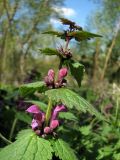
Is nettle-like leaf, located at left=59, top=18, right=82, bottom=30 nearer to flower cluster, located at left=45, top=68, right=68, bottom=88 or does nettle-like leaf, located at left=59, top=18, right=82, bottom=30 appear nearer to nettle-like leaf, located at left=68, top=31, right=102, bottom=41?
nettle-like leaf, located at left=68, top=31, right=102, bottom=41

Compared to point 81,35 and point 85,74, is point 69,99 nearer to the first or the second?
point 81,35

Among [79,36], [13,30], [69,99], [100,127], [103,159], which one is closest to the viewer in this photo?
[69,99]

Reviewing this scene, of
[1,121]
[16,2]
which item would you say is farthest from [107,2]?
[1,121]

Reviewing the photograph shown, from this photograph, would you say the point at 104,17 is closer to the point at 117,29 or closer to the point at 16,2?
the point at 117,29

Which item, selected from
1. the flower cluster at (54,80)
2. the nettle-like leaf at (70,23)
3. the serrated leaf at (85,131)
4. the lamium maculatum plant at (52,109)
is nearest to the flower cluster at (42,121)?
the lamium maculatum plant at (52,109)

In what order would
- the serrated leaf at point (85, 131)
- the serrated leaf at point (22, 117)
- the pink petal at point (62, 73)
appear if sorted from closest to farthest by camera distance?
the pink petal at point (62, 73) → the serrated leaf at point (22, 117) → the serrated leaf at point (85, 131)

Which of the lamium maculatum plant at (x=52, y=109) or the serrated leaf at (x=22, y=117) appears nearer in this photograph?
the lamium maculatum plant at (x=52, y=109)

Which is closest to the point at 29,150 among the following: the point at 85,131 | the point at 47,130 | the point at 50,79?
the point at 47,130

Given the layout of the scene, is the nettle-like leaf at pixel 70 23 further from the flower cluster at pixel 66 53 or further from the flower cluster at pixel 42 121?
the flower cluster at pixel 42 121
